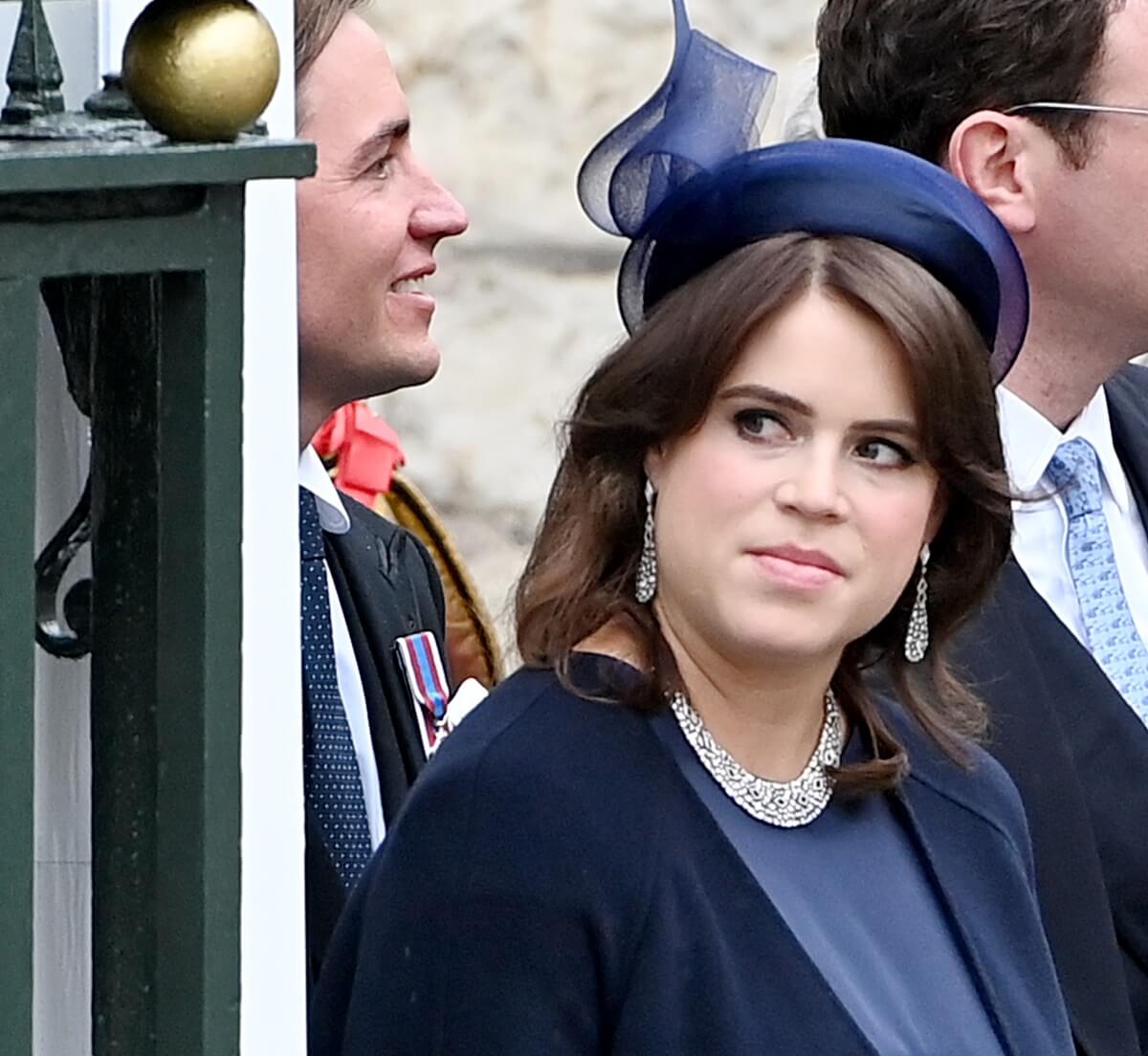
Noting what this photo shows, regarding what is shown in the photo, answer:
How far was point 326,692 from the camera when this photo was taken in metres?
2.27

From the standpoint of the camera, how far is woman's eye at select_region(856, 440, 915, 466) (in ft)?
5.86

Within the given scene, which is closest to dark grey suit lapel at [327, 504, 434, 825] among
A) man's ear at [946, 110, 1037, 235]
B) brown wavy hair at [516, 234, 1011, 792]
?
brown wavy hair at [516, 234, 1011, 792]

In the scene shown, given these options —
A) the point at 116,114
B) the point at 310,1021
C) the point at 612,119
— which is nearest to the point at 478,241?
the point at 612,119

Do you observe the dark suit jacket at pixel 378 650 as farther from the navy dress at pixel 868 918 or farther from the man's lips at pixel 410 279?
the navy dress at pixel 868 918

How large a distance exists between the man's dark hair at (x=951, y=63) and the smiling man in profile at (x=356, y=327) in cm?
44

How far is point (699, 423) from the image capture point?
178cm

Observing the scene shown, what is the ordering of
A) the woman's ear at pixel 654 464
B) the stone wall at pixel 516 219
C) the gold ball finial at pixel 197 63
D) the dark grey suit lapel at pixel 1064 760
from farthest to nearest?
the stone wall at pixel 516 219
the dark grey suit lapel at pixel 1064 760
the woman's ear at pixel 654 464
the gold ball finial at pixel 197 63

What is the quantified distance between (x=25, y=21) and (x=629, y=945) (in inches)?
33.0

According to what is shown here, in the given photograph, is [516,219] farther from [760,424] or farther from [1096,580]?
[760,424]

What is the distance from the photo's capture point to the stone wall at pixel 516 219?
3.89 m

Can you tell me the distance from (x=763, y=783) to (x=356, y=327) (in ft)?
2.50

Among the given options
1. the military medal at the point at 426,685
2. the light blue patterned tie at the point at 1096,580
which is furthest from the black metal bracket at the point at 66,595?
the light blue patterned tie at the point at 1096,580

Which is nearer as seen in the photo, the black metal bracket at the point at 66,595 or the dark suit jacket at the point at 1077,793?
the black metal bracket at the point at 66,595

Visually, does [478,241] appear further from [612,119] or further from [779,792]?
[779,792]
